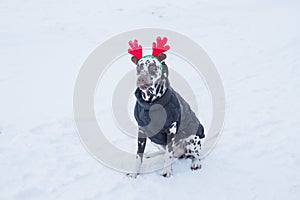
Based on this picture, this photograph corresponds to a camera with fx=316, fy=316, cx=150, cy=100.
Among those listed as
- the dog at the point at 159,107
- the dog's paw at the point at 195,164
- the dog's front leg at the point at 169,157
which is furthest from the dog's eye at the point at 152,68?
Result: the dog's paw at the point at 195,164

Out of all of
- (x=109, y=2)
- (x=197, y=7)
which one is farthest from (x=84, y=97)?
(x=197, y=7)

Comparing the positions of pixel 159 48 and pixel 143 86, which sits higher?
pixel 159 48

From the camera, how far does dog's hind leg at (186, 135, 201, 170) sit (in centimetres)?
403

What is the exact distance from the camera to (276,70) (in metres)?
7.28

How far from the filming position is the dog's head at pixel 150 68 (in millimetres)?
3529

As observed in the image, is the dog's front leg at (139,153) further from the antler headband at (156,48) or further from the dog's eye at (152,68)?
the antler headband at (156,48)

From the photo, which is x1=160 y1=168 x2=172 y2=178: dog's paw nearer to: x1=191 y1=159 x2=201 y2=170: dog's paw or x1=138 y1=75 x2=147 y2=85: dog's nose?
x1=191 y1=159 x2=201 y2=170: dog's paw

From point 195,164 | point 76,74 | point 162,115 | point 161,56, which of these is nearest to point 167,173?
point 195,164

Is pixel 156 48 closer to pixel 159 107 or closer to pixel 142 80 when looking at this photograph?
pixel 142 80

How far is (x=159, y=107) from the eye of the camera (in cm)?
357

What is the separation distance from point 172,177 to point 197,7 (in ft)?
30.3

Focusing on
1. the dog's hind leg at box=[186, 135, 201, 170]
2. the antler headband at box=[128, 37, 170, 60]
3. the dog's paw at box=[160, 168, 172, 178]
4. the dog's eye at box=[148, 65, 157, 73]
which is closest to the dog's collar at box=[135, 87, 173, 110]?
the dog's eye at box=[148, 65, 157, 73]

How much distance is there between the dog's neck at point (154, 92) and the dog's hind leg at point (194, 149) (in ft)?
2.52

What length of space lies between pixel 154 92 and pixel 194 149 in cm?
99
